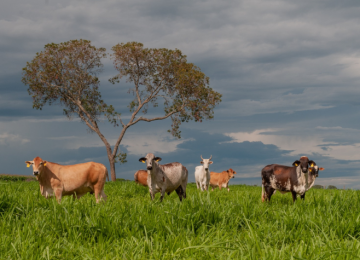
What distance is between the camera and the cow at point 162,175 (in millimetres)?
11289

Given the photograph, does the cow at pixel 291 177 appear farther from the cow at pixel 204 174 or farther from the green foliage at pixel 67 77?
the green foliage at pixel 67 77

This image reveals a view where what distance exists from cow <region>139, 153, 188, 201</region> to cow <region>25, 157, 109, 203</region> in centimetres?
169

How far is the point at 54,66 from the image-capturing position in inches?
1258

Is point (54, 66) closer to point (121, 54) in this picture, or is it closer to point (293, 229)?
point (121, 54)

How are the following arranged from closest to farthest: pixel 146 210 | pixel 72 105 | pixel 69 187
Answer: pixel 146 210 < pixel 69 187 < pixel 72 105

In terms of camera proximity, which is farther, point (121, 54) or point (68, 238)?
point (121, 54)

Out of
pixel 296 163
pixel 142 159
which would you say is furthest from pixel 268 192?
pixel 142 159

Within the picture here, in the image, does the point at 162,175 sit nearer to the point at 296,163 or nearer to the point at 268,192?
the point at 268,192

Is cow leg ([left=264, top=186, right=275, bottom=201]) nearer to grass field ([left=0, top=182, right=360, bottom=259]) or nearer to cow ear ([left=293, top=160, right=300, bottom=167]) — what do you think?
cow ear ([left=293, top=160, right=300, bottom=167])

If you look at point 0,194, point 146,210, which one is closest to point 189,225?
point 146,210


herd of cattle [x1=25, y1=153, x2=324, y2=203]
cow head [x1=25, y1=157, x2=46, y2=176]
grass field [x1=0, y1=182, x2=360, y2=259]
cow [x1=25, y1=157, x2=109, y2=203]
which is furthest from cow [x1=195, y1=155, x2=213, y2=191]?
grass field [x1=0, y1=182, x2=360, y2=259]

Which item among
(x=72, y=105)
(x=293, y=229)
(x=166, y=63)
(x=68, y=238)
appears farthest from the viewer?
(x=72, y=105)

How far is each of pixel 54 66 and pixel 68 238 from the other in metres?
29.4

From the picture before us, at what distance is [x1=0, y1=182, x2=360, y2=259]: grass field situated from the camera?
177 inches
